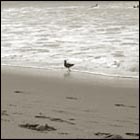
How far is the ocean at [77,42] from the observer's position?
1060cm

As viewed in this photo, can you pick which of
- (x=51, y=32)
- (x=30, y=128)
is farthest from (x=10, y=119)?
(x=51, y=32)

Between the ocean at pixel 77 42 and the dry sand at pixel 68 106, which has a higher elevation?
the ocean at pixel 77 42

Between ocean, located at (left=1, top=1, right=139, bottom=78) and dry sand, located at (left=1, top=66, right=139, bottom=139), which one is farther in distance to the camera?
ocean, located at (left=1, top=1, right=139, bottom=78)

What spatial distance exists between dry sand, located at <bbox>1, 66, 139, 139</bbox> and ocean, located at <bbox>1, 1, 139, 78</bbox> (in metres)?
1.08

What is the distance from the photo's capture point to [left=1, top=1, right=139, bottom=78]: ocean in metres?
10.6

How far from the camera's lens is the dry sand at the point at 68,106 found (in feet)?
17.3

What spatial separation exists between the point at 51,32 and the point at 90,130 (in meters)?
9.48

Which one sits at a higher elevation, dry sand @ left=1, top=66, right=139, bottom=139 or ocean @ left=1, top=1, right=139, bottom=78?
ocean @ left=1, top=1, right=139, bottom=78

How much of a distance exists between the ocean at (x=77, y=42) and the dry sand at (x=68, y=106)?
1080mm

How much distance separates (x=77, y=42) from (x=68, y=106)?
6.37 metres

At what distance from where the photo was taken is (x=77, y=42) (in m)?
12.8

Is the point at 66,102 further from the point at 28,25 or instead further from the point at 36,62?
the point at 28,25

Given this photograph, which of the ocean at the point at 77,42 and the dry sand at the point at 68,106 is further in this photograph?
the ocean at the point at 77,42

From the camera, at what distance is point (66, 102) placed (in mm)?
6883
